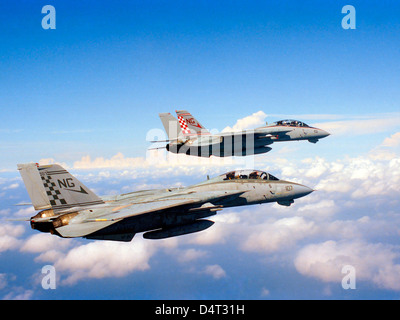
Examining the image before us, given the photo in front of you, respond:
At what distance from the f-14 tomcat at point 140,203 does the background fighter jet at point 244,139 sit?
7508 millimetres

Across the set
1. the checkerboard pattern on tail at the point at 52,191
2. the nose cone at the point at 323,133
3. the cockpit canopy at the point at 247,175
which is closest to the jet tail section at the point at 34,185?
the checkerboard pattern on tail at the point at 52,191

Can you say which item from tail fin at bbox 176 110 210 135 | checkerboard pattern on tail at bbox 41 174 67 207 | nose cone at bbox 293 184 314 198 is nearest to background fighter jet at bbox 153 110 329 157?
tail fin at bbox 176 110 210 135

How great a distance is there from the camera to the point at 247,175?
1625 centimetres

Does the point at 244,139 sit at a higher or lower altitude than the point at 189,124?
lower

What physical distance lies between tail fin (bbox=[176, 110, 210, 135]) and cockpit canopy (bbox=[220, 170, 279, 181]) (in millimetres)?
11913

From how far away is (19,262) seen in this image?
14900 cm

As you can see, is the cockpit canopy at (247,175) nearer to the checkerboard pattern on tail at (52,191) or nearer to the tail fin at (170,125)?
the checkerboard pattern on tail at (52,191)

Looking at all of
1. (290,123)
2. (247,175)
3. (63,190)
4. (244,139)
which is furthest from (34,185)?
(290,123)

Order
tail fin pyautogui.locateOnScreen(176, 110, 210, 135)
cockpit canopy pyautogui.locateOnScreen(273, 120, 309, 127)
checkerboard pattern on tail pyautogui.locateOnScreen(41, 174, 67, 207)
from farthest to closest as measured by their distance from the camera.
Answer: tail fin pyautogui.locateOnScreen(176, 110, 210, 135)
cockpit canopy pyautogui.locateOnScreen(273, 120, 309, 127)
checkerboard pattern on tail pyautogui.locateOnScreen(41, 174, 67, 207)

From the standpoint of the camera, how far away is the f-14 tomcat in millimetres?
12133

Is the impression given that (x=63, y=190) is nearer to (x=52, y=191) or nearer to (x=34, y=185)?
(x=52, y=191)

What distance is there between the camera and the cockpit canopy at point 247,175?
16047mm

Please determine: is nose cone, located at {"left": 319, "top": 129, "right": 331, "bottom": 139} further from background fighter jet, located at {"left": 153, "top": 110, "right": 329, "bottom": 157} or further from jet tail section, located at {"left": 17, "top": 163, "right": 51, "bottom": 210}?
jet tail section, located at {"left": 17, "top": 163, "right": 51, "bottom": 210}

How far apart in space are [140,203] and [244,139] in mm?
13386
